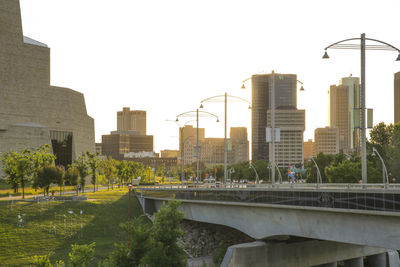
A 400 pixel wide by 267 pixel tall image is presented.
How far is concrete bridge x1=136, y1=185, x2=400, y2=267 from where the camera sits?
79.3 feet

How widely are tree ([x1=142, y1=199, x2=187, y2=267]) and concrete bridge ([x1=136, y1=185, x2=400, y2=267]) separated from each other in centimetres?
433

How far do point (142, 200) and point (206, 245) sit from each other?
71.6 feet

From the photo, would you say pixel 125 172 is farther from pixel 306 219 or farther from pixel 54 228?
pixel 306 219

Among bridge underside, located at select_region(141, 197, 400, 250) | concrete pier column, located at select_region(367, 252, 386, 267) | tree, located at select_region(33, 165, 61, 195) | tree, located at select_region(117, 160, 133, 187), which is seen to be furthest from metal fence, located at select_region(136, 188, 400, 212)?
tree, located at select_region(117, 160, 133, 187)

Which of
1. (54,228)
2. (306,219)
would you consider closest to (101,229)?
(54,228)

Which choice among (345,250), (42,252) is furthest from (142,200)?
(345,250)

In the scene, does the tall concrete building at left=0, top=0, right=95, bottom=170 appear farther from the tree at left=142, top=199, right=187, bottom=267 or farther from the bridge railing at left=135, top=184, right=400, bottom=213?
the tree at left=142, top=199, right=187, bottom=267

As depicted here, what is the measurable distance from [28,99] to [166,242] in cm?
9556

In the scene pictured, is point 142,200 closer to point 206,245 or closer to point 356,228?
point 206,245

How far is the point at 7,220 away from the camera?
49625 mm

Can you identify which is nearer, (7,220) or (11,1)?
(7,220)

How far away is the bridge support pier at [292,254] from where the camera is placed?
105 ft

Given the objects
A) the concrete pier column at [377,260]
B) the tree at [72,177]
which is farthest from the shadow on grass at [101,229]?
the concrete pier column at [377,260]

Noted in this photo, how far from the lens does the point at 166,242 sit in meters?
29.0
